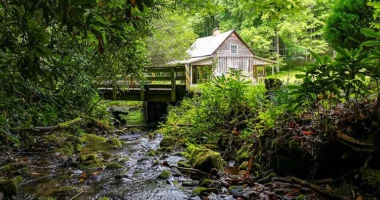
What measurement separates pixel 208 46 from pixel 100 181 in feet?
71.7

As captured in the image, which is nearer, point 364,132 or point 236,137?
point 364,132

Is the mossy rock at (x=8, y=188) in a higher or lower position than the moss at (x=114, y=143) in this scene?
higher

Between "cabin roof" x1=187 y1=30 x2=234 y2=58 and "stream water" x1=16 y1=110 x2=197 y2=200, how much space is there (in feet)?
61.2

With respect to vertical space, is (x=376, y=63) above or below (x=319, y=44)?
below

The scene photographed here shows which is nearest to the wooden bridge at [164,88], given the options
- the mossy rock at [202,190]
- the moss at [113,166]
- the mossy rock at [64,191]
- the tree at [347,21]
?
the tree at [347,21]

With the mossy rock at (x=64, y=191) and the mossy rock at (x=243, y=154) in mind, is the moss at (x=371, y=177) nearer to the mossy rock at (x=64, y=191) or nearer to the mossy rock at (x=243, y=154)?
the mossy rock at (x=243, y=154)

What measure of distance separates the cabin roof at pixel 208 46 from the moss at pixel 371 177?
2064 cm

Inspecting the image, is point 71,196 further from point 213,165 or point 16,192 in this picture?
point 213,165

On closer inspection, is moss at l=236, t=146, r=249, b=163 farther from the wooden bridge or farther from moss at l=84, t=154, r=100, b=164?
the wooden bridge

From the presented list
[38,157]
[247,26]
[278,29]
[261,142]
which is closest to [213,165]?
[261,142]

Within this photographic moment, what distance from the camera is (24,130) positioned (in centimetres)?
310

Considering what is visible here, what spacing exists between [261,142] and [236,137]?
1.13 m

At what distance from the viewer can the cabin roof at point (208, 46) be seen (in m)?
24.0

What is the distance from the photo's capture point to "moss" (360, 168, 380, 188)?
2.90 metres
